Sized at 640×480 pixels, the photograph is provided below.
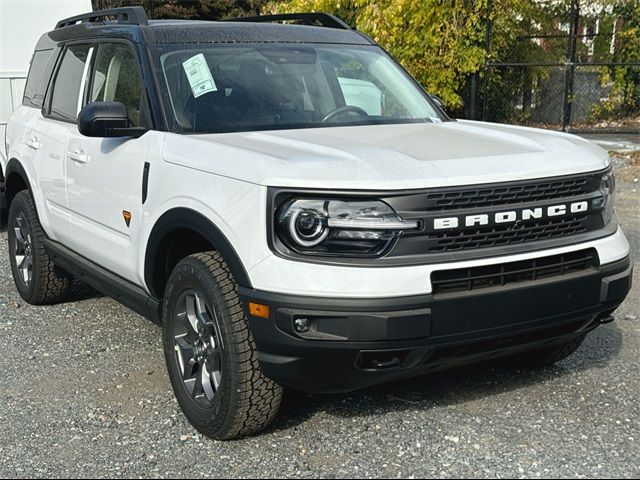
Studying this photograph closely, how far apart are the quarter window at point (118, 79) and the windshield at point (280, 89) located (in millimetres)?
213

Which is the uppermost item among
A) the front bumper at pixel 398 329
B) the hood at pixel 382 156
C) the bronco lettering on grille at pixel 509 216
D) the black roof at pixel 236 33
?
the black roof at pixel 236 33

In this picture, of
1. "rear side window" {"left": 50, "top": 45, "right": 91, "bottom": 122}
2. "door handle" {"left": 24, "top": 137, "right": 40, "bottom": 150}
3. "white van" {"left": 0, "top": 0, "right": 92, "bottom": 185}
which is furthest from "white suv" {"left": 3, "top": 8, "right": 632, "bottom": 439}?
"white van" {"left": 0, "top": 0, "right": 92, "bottom": 185}

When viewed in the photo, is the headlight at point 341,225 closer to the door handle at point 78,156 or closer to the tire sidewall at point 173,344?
the tire sidewall at point 173,344

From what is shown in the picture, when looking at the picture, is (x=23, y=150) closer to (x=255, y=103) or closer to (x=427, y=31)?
(x=255, y=103)

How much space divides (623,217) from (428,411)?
227 inches

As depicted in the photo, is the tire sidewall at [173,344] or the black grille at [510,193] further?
the tire sidewall at [173,344]

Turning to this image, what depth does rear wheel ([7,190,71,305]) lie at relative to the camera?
226 inches

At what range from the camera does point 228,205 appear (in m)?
3.44

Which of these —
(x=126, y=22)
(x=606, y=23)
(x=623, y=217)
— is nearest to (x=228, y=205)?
(x=126, y=22)

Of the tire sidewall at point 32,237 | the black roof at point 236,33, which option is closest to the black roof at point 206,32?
the black roof at point 236,33

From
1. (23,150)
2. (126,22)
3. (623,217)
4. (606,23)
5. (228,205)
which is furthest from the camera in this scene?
(606,23)

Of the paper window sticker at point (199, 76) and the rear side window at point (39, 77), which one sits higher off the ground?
the paper window sticker at point (199, 76)

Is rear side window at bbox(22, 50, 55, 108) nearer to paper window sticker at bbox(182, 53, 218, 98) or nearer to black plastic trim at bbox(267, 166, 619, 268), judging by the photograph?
paper window sticker at bbox(182, 53, 218, 98)

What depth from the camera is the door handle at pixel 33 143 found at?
5557mm
